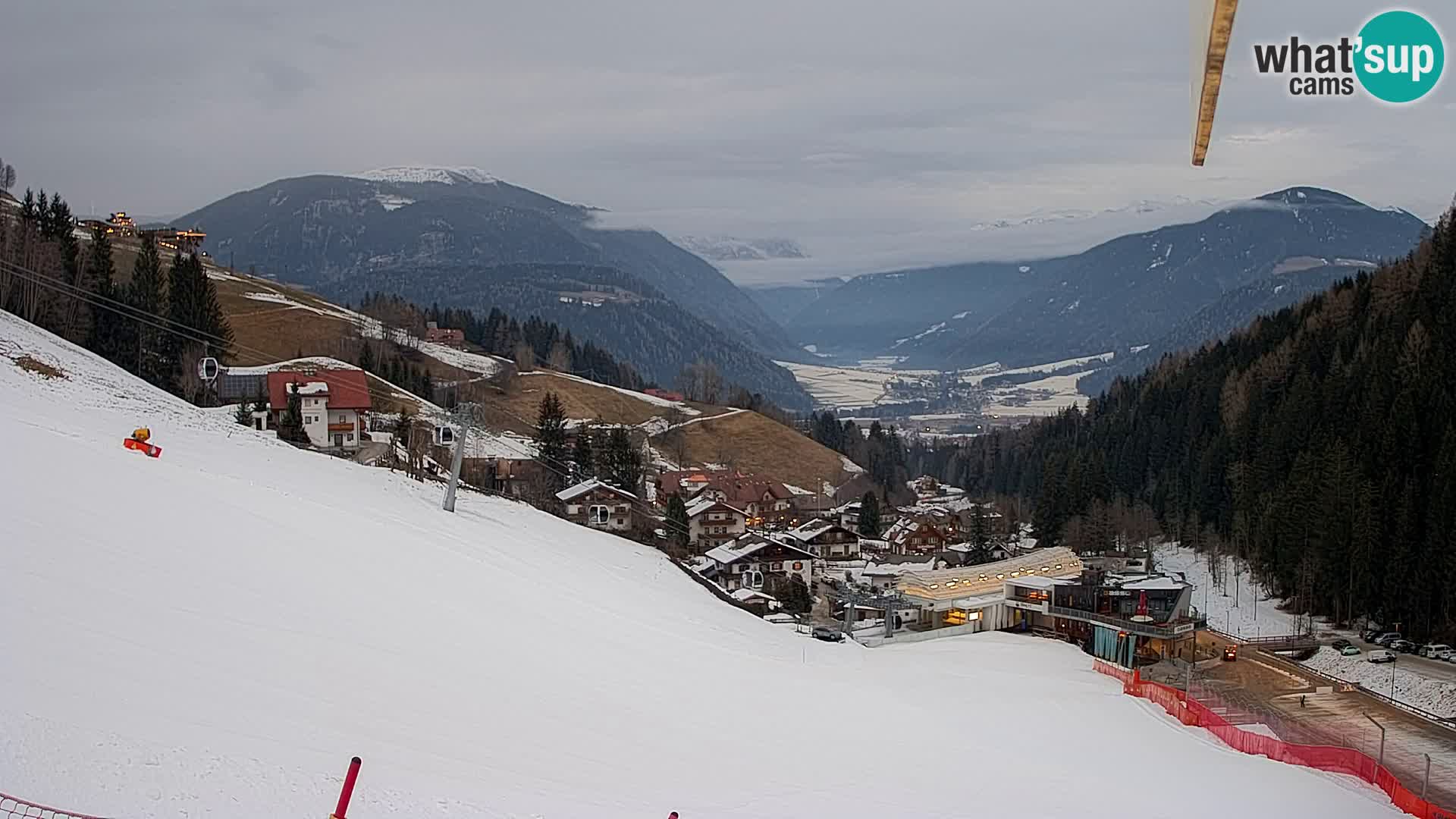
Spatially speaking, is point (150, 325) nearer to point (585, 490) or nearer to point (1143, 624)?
point (585, 490)

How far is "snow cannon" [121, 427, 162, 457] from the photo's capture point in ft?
66.1

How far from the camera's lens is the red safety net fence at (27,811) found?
21.8ft

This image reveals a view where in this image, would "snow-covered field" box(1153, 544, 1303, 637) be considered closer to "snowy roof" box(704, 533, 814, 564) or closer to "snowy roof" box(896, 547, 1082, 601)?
"snowy roof" box(896, 547, 1082, 601)

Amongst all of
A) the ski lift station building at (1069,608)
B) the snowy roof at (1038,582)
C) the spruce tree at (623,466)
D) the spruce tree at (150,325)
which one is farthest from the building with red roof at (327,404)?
the snowy roof at (1038,582)

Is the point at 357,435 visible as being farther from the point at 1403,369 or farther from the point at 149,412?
the point at 1403,369

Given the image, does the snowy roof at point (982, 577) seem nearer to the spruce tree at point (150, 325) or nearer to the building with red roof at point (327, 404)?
the building with red roof at point (327, 404)

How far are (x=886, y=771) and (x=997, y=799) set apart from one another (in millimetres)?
1418

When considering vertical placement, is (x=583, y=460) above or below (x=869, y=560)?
above

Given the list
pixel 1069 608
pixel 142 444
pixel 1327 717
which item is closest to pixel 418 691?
pixel 142 444

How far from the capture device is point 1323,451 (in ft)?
161

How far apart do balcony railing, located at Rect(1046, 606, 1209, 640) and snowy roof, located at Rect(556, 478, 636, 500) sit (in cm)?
2352

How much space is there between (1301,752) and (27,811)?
19525 mm

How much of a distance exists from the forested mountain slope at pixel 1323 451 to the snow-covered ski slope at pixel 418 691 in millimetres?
20540

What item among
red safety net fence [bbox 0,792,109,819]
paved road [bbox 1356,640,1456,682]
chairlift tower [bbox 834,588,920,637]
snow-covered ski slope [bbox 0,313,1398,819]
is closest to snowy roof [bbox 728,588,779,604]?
chairlift tower [bbox 834,588,920,637]
